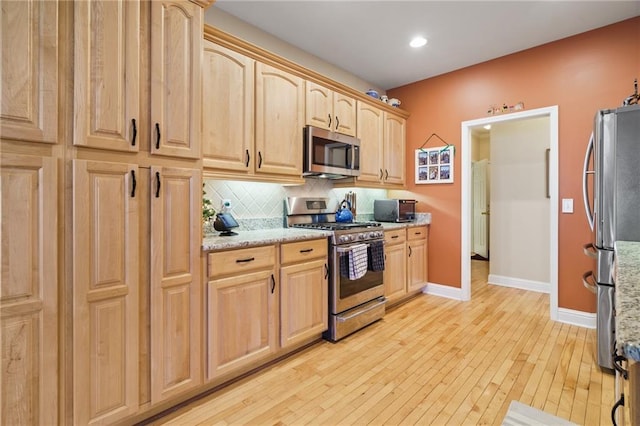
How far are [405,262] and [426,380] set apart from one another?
1621mm

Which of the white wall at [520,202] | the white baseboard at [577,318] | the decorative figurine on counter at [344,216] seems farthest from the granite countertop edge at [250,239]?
the white wall at [520,202]

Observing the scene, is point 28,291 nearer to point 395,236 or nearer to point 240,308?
point 240,308

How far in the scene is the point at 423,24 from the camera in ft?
9.07

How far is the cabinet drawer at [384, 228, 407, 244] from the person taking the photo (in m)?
3.31

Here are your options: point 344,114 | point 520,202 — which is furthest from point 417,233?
point 520,202

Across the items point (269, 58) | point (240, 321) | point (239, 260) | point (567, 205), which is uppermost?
point (269, 58)

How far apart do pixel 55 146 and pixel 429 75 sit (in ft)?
12.6

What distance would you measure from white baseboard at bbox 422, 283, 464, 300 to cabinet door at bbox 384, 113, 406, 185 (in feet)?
4.56

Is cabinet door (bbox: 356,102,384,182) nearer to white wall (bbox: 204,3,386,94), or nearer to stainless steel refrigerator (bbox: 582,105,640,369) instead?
white wall (bbox: 204,3,386,94)

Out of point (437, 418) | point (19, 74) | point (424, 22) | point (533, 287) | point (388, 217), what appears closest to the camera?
point (19, 74)

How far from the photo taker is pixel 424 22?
8.97 ft

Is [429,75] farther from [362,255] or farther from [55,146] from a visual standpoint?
[55,146]

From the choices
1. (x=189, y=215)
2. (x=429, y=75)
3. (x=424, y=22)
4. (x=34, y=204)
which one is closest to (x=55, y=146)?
(x=34, y=204)

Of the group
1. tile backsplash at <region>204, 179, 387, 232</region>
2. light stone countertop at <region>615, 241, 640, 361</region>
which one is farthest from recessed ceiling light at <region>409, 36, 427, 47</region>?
light stone countertop at <region>615, 241, 640, 361</region>
